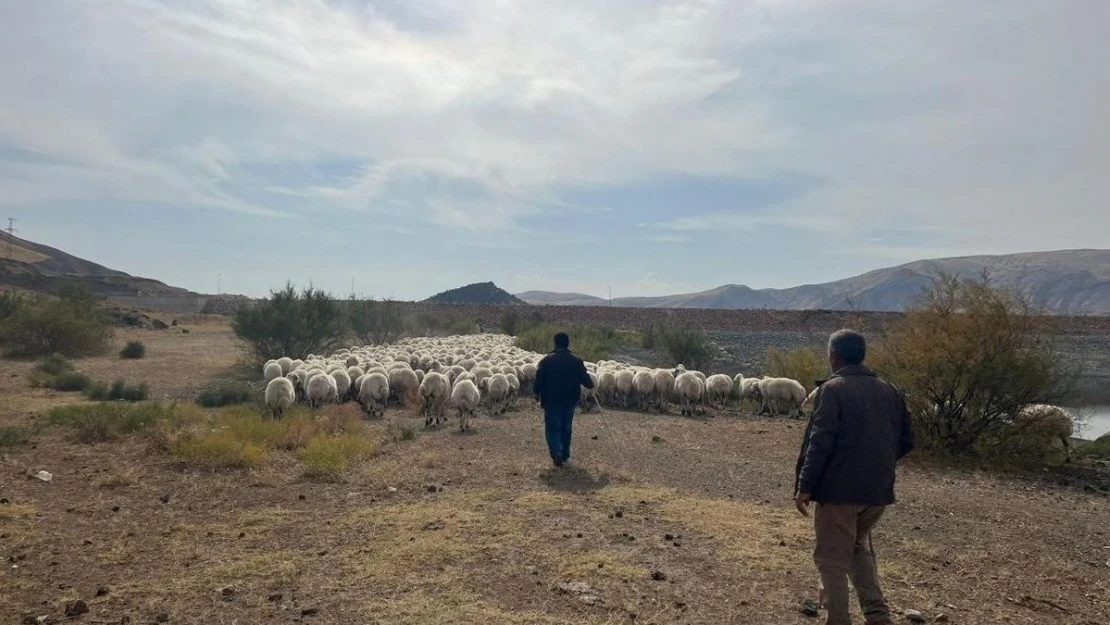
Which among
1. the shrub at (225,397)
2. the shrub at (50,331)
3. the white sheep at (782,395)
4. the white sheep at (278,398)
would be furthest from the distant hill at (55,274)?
the white sheep at (782,395)

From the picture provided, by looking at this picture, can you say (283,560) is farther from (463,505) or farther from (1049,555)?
(1049,555)

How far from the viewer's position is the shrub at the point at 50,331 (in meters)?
29.3

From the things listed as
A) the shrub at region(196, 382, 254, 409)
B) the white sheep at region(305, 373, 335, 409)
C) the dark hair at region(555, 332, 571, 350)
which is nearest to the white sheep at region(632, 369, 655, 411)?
the white sheep at region(305, 373, 335, 409)

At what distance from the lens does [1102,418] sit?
25641 millimetres

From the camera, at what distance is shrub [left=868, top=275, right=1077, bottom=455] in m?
13.0

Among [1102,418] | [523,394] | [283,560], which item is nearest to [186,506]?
[283,560]

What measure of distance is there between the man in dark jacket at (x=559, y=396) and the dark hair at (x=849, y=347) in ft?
18.9

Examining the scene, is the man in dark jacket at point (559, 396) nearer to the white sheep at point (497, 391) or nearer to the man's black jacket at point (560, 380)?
the man's black jacket at point (560, 380)

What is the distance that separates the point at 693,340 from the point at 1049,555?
2387 cm

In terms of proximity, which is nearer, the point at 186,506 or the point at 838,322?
the point at 186,506

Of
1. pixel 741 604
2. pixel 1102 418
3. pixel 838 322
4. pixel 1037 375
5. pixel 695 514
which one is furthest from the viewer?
pixel 838 322

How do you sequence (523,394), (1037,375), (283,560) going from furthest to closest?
(523,394), (1037,375), (283,560)

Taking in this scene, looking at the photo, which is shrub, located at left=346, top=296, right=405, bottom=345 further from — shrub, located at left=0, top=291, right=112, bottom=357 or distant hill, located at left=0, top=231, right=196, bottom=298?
distant hill, located at left=0, top=231, right=196, bottom=298

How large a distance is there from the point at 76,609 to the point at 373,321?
3518cm
